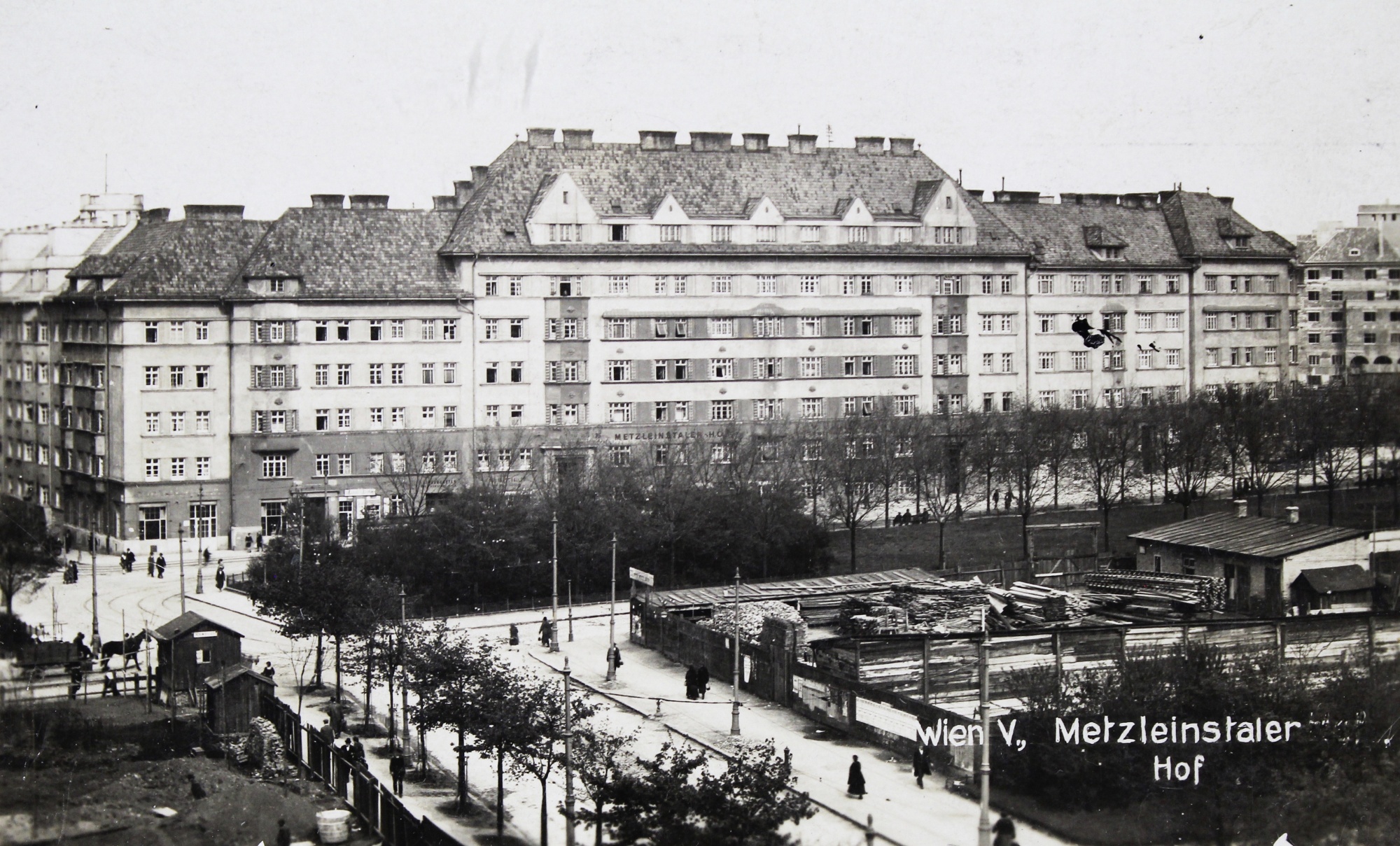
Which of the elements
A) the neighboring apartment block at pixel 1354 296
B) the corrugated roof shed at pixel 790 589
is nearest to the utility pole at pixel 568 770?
the corrugated roof shed at pixel 790 589

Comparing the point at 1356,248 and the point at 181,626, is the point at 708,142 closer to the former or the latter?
the point at 1356,248

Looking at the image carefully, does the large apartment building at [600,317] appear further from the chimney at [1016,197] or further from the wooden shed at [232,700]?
the wooden shed at [232,700]

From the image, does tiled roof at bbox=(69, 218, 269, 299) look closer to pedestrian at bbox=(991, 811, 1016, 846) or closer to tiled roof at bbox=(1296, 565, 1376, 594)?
tiled roof at bbox=(1296, 565, 1376, 594)

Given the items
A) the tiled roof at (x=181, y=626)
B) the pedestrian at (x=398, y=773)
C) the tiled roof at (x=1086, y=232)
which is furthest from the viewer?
the tiled roof at (x=1086, y=232)

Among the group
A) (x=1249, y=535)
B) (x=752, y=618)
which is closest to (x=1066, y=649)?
(x=752, y=618)

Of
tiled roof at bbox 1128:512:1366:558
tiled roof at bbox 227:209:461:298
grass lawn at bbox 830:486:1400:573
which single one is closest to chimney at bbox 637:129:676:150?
tiled roof at bbox 227:209:461:298

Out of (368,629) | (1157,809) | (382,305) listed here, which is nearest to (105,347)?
(382,305)

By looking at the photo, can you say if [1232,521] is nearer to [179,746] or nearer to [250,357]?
[179,746]
